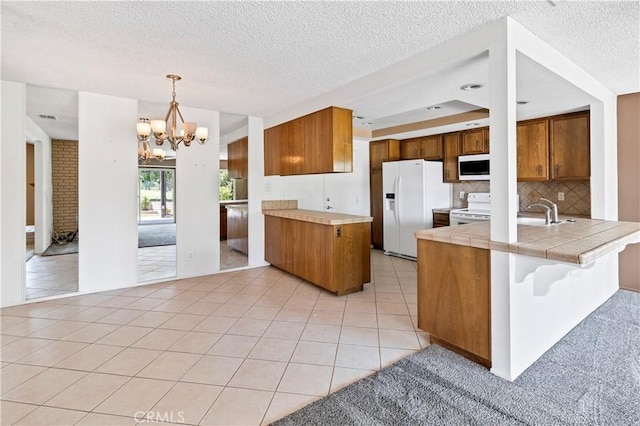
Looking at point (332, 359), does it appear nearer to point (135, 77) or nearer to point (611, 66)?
point (135, 77)

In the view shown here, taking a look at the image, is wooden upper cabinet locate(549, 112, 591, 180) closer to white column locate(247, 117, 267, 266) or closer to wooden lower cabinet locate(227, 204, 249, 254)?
white column locate(247, 117, 267, 266)

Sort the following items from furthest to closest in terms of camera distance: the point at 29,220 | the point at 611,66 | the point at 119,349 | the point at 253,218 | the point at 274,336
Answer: the point at 29,220
the point at 253,218
the point at 611,66
the point at 274,336
the point at 119,349

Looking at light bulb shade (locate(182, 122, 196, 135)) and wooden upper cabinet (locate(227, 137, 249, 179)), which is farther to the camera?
wooden upper cabinet (locate(227, 137, 249, 179))

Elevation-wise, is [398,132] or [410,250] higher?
[398,132]

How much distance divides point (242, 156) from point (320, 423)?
474 cm

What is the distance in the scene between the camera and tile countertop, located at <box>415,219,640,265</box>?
176cm

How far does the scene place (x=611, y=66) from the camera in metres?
2.87

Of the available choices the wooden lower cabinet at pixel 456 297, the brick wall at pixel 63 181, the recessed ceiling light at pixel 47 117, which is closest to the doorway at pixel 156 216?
the recessed ceiling light at pixel 47 117

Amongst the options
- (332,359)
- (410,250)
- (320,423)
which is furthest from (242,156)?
(320,423)

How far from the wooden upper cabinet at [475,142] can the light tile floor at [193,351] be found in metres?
2.49

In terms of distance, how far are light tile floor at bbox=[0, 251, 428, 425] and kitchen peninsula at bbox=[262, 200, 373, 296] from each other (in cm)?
18

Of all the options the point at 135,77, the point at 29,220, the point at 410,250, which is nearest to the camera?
the point at 135,77

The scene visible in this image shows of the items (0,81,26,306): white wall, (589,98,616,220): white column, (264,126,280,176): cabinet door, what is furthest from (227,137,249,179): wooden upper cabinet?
(589,98,616,220): white column

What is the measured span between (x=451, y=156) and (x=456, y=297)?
11.7 ft
